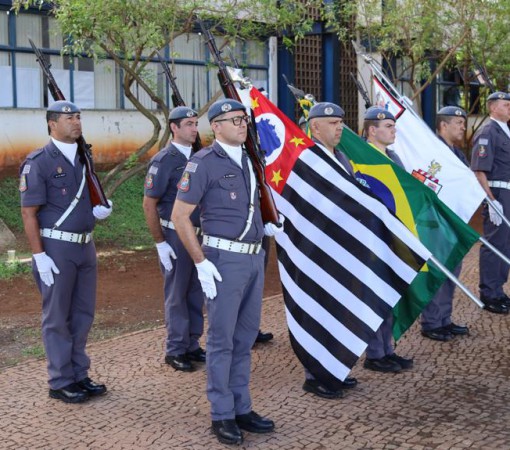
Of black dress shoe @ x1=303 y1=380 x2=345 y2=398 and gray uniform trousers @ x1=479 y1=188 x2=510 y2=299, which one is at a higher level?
gray uniform trousers @ x1=479 y1=188 x2=510 y2=299

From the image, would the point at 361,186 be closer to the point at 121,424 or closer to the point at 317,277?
the point at 317,277

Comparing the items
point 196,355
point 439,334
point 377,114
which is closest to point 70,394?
point 196,355

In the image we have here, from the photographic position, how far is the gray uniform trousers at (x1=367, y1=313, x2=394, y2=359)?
6.66 metres

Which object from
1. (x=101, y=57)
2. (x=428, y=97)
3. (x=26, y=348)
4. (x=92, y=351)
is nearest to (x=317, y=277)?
(x=92, y=351)

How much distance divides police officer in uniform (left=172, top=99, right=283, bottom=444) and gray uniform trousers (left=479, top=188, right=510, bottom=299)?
4125 mm

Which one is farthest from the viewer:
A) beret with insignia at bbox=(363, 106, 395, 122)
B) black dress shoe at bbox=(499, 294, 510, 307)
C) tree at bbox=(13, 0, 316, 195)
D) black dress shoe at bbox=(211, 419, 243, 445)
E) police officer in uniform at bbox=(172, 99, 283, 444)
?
tree at bbox=(13, 0, 316, 195)

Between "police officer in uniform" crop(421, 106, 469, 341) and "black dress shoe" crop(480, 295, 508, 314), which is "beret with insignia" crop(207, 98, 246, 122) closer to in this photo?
"police officer in uniform" crop(421, 106, 469, 341)

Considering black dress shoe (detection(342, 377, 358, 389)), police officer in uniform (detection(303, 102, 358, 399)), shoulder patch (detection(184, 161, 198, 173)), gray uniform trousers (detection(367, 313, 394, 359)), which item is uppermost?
police officer in uniform (detection(303, 102, 358, 399))

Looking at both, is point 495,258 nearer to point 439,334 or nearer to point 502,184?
point 502,184

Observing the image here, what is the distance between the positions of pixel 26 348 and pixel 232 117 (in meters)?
Result: 3.27

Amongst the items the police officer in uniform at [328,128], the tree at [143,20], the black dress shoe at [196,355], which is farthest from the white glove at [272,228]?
the tree at [143,20]

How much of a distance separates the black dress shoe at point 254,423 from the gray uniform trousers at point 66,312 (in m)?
1.35

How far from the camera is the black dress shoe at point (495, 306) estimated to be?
866 cm

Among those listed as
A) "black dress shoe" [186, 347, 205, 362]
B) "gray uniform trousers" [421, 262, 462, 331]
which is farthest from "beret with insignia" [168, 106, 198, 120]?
"gray uniform trousers" [421, 262, 462, 331]
